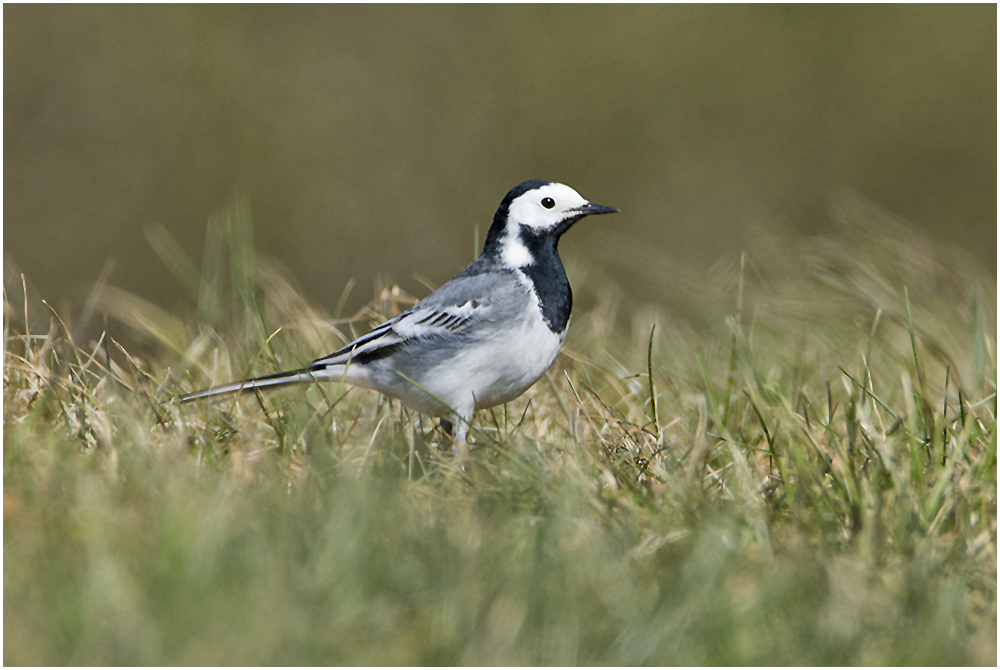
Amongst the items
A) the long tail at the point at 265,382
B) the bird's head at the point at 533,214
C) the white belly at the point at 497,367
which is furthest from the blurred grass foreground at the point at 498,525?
the bird's head at the point at 533,214

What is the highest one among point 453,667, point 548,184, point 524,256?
point 548,184

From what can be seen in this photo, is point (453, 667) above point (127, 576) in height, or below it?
below

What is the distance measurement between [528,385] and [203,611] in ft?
6.97

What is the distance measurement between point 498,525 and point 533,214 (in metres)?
1.96

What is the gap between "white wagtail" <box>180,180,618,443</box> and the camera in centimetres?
446

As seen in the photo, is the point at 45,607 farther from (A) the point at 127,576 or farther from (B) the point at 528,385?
(B) the point at 528,385

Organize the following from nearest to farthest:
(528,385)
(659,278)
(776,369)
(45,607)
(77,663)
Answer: (77,663), (45,607), (528,385), (776,369), (659,278)

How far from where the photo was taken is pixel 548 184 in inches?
191

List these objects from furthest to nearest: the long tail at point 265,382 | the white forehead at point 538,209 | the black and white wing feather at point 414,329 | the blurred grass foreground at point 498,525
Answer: the white forehead at point 538,209, the black and white wing feather at point 414,329, the long tail at point 265,382, the blurred grass foreground at point 498,525

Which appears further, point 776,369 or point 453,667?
point 776,369

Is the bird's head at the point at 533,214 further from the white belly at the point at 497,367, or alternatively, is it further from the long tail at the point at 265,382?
the long tail at the point at 265,382

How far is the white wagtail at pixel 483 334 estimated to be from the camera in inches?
175

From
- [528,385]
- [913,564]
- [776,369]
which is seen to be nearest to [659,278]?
[776,369]

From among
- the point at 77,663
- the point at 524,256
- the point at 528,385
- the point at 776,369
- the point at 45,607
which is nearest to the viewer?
the point at 77,663
